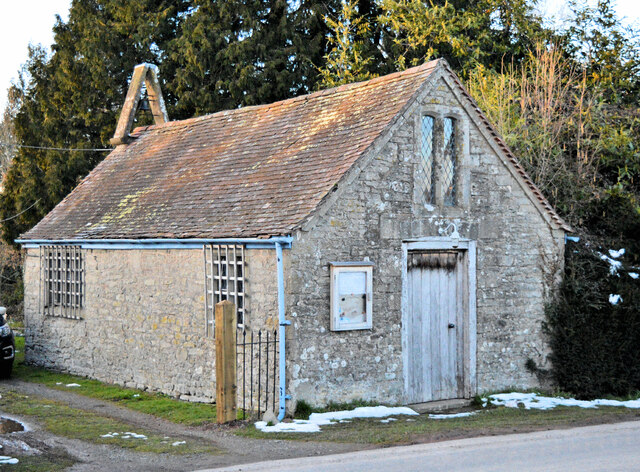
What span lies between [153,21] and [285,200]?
19.1 m

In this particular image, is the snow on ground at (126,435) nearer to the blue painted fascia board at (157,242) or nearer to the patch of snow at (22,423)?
the patch of snow at (22,423)

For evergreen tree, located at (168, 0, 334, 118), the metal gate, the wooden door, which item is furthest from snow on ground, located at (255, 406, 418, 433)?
evergreen tree, located at (168, 0, 334, 118)

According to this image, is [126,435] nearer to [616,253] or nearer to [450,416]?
[450,416]

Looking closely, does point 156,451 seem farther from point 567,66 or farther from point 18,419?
point 567,66

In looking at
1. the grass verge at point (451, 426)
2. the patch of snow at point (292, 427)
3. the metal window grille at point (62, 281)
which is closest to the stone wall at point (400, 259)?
the patch of snow at point (292, 427)

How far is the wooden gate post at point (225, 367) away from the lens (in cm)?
1177

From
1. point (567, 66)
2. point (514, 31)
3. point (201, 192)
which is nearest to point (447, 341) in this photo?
point (201, 192)

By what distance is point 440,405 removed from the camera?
1360 centimetres

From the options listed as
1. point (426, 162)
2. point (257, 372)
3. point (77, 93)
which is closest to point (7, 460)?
point (257, 372)

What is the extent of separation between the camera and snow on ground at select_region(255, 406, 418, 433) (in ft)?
36.8

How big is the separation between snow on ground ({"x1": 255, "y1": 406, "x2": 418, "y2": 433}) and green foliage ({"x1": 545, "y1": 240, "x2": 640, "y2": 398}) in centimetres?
382

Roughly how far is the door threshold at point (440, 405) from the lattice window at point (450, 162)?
3.46 meters

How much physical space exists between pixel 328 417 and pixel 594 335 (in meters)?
6.04

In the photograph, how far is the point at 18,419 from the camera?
41.7 feet
